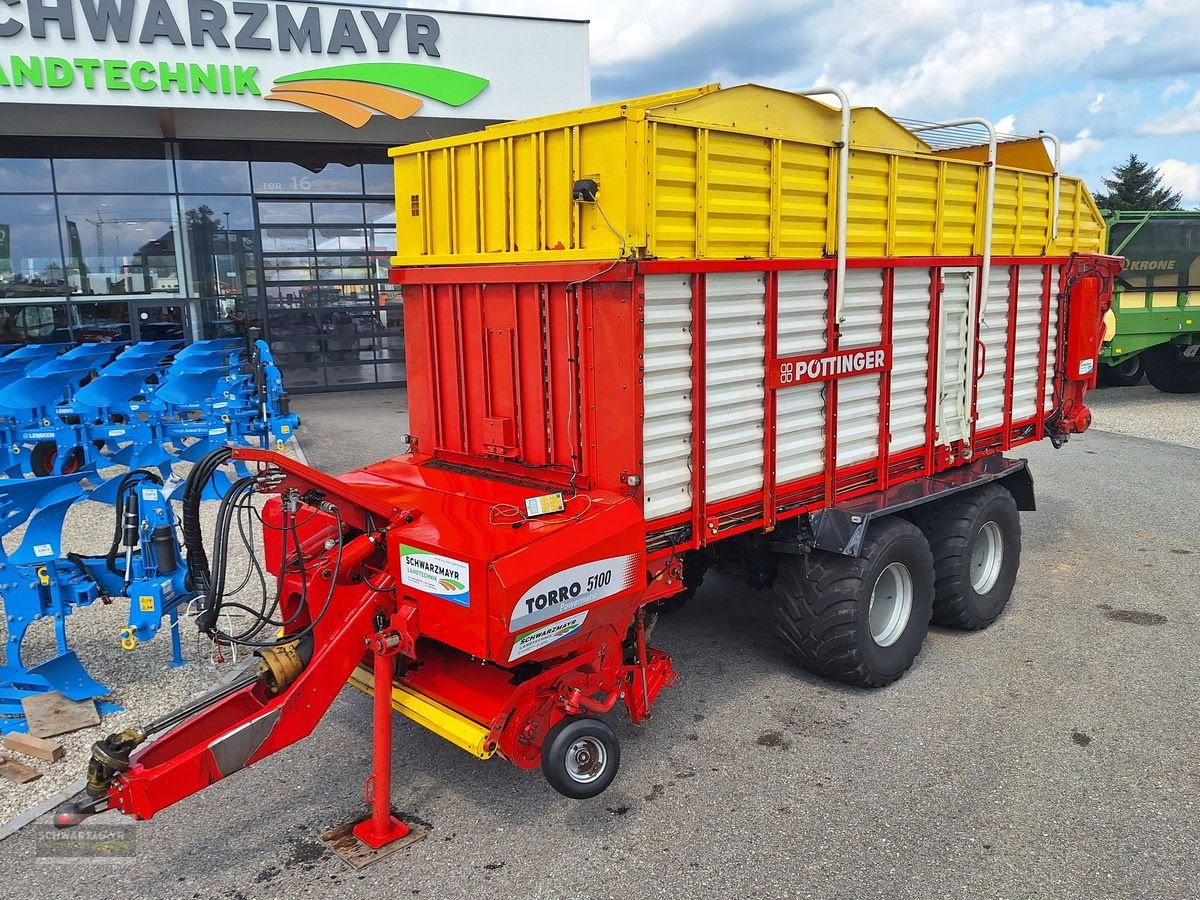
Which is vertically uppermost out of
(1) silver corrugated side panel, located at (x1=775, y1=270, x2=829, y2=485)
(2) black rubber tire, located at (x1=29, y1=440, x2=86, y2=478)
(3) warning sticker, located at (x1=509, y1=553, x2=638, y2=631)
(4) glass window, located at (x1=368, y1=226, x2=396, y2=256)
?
(4) glass window, located at (x1=368, y1=226, x2=396, y2=256)

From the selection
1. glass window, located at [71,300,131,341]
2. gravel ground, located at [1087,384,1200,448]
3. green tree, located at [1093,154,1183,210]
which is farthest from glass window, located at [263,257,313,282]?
green tree, located at [1093,154,1183,210]

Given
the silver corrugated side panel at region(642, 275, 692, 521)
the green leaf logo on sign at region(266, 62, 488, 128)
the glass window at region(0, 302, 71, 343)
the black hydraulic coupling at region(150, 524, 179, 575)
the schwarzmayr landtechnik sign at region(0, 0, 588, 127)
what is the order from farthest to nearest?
the glass window at region(0, 302, 71, 343) → the green leaf logo on sign at region(266, 62, 488, 128) → the schwarzmayr landtechnik sign at region(0, 0, 588, 127) → the black hydraulic coupling at region(150, 524, 179, 575) → the silver corrugated side panel at region(642, 275, 692, 521)

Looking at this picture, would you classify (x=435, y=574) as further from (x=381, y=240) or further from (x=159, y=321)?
(x=381, y=240)

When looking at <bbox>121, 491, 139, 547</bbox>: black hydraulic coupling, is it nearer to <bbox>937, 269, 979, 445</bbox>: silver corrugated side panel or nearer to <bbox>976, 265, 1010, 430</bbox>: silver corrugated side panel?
<bbox>937, 269, 979, 445</bbox>: silver corrugated side panel

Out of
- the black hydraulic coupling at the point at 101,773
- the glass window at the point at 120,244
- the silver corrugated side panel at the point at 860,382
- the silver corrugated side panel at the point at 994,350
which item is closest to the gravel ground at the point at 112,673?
the black hydraulic coupling at the point at 101,773

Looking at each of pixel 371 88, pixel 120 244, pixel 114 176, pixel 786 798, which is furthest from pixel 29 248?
pixel 786 798

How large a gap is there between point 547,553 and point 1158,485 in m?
9.06

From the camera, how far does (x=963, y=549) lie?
5.86 metres

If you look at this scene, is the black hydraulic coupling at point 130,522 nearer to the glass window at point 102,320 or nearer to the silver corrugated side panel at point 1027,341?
the silver corrugated side panel at point 1027,341

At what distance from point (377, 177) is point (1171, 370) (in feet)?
50.2

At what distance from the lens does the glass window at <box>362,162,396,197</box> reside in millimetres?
17734

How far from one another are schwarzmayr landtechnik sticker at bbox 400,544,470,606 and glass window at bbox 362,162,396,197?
1535 cm

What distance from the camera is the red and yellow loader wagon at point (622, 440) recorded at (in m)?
3.76

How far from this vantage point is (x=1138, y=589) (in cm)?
690
